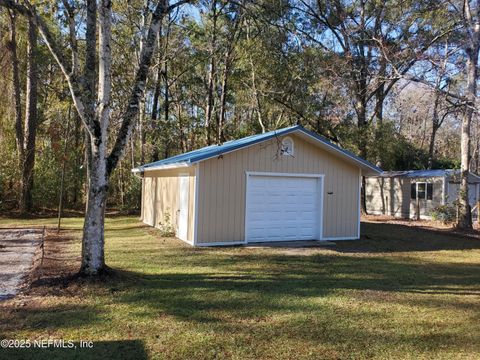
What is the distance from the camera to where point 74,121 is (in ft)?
86.4

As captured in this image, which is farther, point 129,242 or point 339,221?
point 339,221

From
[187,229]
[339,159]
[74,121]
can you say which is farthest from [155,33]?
[74,121]

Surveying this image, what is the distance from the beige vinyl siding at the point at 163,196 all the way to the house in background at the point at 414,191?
31.8 feet

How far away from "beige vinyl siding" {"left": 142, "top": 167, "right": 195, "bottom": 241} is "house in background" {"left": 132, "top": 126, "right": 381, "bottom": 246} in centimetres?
4

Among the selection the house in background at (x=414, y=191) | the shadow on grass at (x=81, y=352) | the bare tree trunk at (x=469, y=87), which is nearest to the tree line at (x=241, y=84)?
the bare tree trunk at (x=469, y=87)

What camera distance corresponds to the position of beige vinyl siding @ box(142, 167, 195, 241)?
11891mm

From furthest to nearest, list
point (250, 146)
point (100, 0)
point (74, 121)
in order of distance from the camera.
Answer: point (74, 121) → point (250, 146) → point (100, 0)

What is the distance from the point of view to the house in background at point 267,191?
1151cm

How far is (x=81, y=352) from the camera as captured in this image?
443cm

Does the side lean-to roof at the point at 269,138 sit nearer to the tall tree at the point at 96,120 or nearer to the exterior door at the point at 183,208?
the exterior door at the point at 183,208

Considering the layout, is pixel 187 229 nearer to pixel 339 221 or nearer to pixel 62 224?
pixel 339 221

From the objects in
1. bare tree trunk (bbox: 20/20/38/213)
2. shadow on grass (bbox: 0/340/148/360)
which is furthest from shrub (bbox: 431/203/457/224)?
bare tree trunk (bbox: 20/20/38/213)

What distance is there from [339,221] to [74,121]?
19283 mm

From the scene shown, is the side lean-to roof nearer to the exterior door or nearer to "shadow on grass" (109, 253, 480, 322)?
Result: the exterior door
